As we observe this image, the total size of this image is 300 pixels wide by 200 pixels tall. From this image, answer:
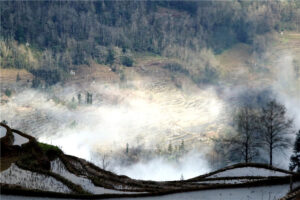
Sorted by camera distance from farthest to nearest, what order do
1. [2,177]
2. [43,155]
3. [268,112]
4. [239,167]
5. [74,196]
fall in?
[268,112] < [239,167] < [43,155] < [2,177] < [74,196]

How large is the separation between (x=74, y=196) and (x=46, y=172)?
390 inches

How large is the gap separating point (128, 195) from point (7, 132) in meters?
20.6

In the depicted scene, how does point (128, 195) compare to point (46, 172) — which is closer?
point (128, 195)

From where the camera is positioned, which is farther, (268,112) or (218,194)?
(268,112)

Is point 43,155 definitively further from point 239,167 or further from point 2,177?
point 239,167

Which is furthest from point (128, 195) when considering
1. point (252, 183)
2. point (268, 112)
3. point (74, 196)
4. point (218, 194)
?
point (268, 112)

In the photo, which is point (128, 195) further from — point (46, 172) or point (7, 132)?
point (7, 132)

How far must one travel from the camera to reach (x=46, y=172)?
135ft

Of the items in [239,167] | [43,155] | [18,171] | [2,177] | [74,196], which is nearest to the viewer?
[74,196]

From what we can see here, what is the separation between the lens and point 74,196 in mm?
31922

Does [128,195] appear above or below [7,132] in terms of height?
below

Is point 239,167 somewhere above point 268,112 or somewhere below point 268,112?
below

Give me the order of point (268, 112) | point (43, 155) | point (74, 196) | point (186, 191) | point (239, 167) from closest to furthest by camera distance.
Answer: point (74, 196)
point (186, 191)
point (43, 155)
point (239, 167)
point (268, 112)

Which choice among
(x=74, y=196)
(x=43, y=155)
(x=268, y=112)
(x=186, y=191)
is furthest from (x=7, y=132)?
(x=268, y=112)
